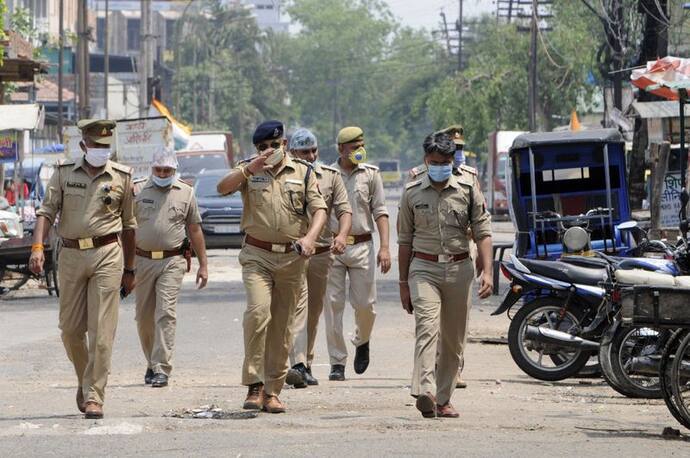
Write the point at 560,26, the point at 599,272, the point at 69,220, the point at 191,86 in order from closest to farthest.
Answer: the point at 69,220, the point at 599,272, the point at 560,26, the point at 191,86

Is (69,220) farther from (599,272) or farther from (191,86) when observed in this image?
(191,86)

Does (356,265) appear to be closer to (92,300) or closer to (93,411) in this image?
(92,300)

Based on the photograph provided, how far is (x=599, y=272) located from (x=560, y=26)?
51.4 metres

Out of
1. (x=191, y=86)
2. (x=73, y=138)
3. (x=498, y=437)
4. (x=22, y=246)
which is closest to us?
(x=498, y=437)

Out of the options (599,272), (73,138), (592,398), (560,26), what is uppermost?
(560,26)

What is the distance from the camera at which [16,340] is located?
1617 cm

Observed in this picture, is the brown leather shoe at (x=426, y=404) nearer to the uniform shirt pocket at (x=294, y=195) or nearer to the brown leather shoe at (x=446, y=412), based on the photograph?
the brown leather shoe at (x=446, y=412)

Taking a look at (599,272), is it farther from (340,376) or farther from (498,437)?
(498,437)

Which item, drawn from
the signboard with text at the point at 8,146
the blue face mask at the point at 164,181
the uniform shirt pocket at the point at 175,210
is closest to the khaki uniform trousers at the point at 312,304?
the uniform shirt pocket at the point at 175,210

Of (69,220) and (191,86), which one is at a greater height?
(191,86)

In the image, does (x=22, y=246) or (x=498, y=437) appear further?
(x=22, y=246)

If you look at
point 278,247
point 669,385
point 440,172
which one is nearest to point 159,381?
point 278,247

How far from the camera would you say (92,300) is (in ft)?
32.7

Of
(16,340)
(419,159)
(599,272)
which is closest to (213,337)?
(16,340)
